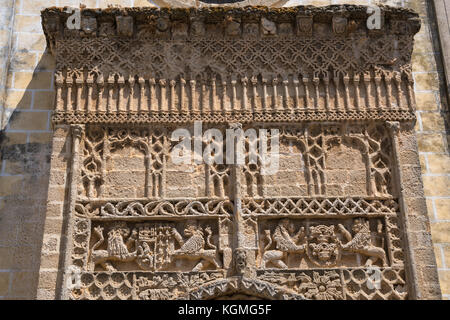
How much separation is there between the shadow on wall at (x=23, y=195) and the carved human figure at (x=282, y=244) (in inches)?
97.8

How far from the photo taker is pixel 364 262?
23.2 ft

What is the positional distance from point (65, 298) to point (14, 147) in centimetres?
211

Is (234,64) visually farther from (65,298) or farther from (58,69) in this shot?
(65,298)

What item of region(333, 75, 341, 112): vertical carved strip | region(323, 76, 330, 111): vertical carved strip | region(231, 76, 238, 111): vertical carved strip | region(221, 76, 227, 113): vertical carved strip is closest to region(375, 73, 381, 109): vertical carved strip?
region(333, 75, 341, 112): vertical carved strip

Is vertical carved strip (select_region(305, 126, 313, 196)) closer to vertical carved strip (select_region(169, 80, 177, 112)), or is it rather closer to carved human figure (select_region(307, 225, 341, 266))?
carved human figure (select_region(307, 225, 341, 266))

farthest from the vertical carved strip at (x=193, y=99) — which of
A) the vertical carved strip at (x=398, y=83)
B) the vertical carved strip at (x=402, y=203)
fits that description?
the vertical carved strip at (x=398, y=83)

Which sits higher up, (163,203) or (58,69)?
(58,69)

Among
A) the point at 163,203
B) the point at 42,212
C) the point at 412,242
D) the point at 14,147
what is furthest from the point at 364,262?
the point at 14,147

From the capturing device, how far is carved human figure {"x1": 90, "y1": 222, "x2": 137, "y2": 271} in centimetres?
697

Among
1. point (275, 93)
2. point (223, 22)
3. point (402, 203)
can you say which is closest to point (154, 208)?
point (275, 93)

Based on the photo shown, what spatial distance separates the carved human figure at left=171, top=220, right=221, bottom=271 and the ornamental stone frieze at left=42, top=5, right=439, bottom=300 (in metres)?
0.01
